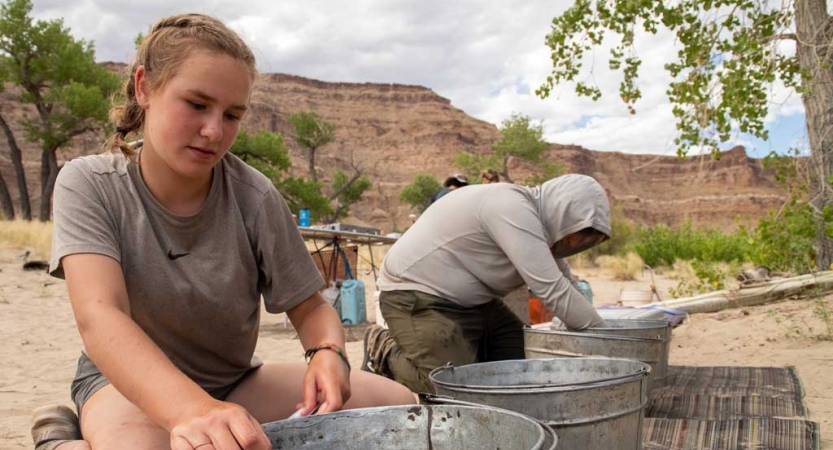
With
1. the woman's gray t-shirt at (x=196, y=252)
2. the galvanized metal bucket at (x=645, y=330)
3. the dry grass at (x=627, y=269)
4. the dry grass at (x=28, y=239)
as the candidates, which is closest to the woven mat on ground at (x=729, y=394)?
the galvanized metal bucket at (x=645, y=330)

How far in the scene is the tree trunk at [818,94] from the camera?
536 centimetres

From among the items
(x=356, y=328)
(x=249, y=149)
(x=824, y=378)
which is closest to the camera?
(x=824, y=378)

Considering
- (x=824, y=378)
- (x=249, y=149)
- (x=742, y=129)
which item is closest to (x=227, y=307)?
(x=824, y=378)

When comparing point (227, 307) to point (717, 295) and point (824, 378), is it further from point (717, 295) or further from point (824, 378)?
point (717, 295)

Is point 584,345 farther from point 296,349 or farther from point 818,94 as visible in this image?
point 296,349

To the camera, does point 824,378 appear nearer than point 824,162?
Yes

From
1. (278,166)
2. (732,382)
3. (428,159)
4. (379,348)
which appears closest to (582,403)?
(379,348)

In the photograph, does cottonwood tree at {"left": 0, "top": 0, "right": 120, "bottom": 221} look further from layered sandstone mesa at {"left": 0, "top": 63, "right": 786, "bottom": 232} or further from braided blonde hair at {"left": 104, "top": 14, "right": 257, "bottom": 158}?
layered sandstone mesa at {"left": 0, "top": 63, "right": 786, "bottom": 232}

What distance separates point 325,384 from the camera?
144 cm

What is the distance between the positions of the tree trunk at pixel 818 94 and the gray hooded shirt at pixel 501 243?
3563mm

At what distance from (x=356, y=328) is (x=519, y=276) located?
15.3 ft

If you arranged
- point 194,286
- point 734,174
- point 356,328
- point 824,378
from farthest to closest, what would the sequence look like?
point 734,174, point 356,328, point 824,378, point 194,286

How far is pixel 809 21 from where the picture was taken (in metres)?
5.53

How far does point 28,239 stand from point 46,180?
30.5 feet
